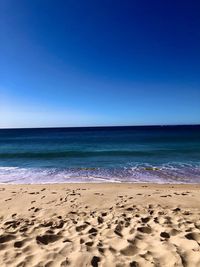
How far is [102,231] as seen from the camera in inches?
212

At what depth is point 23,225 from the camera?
5957mm

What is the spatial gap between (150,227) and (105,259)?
5.88ft

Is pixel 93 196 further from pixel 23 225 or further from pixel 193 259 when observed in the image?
pixel 193 259

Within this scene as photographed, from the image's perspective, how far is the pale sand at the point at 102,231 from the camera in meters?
4.11

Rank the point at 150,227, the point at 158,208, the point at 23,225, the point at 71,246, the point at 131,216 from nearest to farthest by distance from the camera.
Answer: the point at 71,246 < the point at 150,227 < the point at 23,225 < the point at 131,216 < the point at 158,208

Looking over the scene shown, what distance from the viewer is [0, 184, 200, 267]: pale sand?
4.11m

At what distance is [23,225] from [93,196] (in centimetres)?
369

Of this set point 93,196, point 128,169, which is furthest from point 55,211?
point 128,169

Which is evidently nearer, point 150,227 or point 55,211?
point 150,227

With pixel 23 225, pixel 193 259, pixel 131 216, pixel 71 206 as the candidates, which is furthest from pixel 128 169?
pixel 193 259

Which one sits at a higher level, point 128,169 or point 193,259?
point 193,259

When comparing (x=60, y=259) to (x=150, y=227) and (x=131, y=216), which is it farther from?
(x=131, y=216)

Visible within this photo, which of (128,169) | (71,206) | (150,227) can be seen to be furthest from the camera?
(128,169)

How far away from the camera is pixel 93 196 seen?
363 inches
